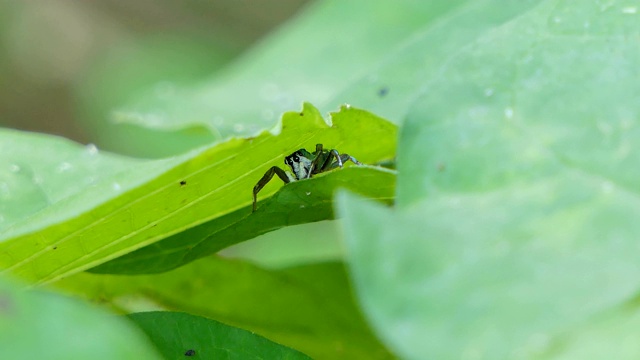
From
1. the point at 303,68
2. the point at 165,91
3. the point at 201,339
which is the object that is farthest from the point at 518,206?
the point at 165,91

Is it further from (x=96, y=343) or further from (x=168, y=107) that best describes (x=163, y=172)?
(x=168, y=107)

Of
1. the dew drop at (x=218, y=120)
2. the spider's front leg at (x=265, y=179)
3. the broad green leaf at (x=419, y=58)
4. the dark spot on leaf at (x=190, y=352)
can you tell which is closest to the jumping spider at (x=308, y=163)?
the spider's front leg at (x=265, y=179)

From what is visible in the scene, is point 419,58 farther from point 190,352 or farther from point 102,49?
point 102,49

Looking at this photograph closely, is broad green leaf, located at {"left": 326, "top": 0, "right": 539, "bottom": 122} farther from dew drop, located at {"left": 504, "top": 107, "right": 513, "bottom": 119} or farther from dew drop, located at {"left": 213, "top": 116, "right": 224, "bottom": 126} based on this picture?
dew drop, located at {"left": 504, "top": 107, "right": 513, "bottom": 119}

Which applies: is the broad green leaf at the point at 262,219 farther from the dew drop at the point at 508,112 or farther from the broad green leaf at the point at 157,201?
the dew drop at the point at 508,112

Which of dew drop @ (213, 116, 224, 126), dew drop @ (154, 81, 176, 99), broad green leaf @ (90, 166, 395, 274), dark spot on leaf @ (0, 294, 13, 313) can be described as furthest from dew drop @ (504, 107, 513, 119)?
dew drop @ (154, 81, 176, 99)

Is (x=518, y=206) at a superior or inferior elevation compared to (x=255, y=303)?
inferior
